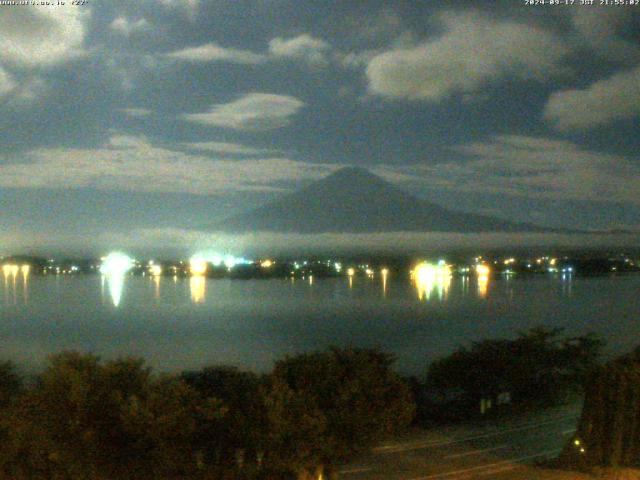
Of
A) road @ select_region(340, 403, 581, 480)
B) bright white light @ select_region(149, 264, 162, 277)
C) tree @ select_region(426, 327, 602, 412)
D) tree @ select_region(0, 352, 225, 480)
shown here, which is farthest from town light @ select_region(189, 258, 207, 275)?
tree @ select_region(0, 352, 225, 480)

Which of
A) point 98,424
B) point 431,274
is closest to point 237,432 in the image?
point 98,424

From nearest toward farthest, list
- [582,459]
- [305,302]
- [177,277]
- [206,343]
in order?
[582,459] < [206,343] < [305,302] < [177,277]

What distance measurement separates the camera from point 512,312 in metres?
50.1

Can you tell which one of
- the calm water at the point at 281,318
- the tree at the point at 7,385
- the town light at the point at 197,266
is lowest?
the calm water at the point at 281,318

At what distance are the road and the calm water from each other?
12.7 m

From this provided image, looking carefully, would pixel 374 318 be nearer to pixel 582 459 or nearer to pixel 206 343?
pixel 206 343

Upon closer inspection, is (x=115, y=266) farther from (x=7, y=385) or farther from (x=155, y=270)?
(x=7, y=385)

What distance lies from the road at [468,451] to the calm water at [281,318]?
12655 millimetres

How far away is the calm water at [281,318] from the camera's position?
108ft

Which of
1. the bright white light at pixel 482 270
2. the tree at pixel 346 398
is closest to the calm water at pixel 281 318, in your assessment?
the bright white light at pixel 482 270

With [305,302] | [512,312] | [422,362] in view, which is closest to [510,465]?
[422,362]

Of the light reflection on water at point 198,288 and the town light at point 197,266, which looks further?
the town light at point 197,266

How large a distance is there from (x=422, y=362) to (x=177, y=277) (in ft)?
206

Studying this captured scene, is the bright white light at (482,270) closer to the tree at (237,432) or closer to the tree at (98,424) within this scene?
the tree at (237,432)
